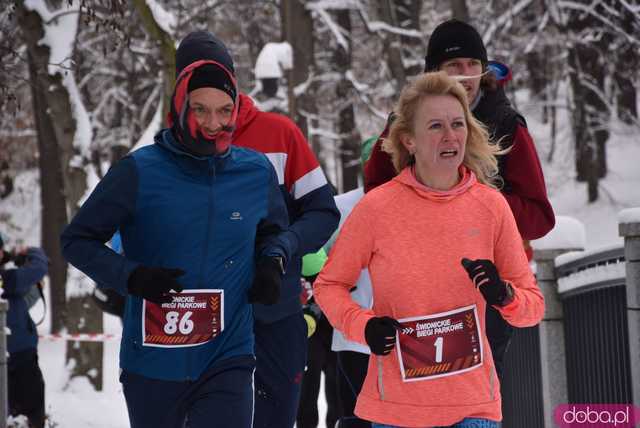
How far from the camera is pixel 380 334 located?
352 centimetres

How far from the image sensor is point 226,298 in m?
4.05

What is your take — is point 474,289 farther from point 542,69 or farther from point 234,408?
point 542,69

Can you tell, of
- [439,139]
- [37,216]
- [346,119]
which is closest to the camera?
[439,139]

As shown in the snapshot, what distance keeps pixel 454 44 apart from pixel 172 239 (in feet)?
5.46

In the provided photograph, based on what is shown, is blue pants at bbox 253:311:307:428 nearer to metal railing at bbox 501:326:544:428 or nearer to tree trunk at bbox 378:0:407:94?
metal railing at bbox 501:326:544:428

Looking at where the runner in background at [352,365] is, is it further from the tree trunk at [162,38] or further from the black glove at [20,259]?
the tree trunk at [162,38]

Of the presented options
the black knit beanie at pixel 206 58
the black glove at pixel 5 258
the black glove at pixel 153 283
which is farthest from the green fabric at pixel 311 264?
the black glove at pixel 5 258

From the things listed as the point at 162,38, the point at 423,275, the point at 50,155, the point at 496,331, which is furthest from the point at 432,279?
the point at 50,155

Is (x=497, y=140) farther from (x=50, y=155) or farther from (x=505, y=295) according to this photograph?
(x=50, y=155)

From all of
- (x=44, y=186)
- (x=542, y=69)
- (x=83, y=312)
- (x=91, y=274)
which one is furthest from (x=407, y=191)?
(x=542, y=69)

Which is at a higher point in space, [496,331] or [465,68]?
[465,68]

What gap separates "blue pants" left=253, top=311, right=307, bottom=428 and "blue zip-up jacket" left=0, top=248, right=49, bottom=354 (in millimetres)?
4691

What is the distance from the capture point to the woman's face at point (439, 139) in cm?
389

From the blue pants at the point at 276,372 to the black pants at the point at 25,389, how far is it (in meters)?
4.61
